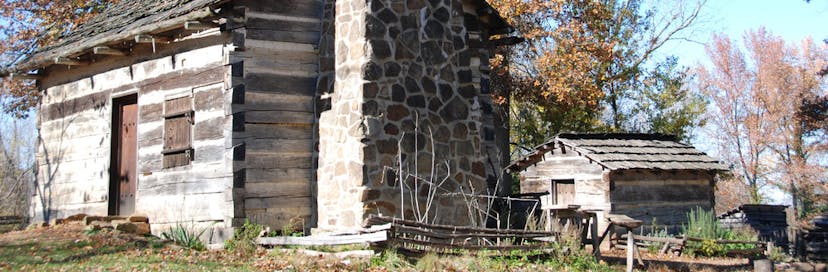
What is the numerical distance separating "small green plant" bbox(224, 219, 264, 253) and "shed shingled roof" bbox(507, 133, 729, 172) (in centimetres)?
Answer: 944

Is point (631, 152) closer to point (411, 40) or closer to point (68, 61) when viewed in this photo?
point (411, 40)

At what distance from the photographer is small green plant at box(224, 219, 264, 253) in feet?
38.0

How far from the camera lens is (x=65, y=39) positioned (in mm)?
16141


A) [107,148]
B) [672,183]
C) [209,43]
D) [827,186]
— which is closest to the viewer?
[209,43]

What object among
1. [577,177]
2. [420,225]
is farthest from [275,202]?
[577,177]

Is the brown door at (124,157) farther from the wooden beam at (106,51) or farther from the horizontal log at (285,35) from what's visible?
the horizontal log at (285,35)

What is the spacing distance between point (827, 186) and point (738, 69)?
322 inches

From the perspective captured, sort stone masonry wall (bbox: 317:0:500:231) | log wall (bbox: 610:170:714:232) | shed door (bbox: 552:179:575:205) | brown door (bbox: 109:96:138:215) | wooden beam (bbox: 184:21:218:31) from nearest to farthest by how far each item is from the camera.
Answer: stone masonry wall (bbox: 317:0:500:231), wooden beam (bbox: 184:21:218:31), brown door (bbox: 109:96:138:215), log wall (bbox: 610:170:714:232), shed door (bbox: 552:179:575:205)

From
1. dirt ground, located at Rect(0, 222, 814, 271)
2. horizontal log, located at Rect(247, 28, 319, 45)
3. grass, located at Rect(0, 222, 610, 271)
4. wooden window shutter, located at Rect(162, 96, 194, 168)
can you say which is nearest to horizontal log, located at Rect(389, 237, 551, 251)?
grass, located at Rect(0, 222, 610, 271)

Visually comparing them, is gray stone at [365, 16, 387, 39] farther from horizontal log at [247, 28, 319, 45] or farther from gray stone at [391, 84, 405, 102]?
horizontal log at [247, 28, 319, 45]

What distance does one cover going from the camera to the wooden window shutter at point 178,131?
13016 mm

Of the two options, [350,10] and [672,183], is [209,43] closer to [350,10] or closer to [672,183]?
[350,10]

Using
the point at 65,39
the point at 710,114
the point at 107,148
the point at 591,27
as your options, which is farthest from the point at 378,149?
the point at 710,114

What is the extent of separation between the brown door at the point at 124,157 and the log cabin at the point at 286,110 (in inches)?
1.3
